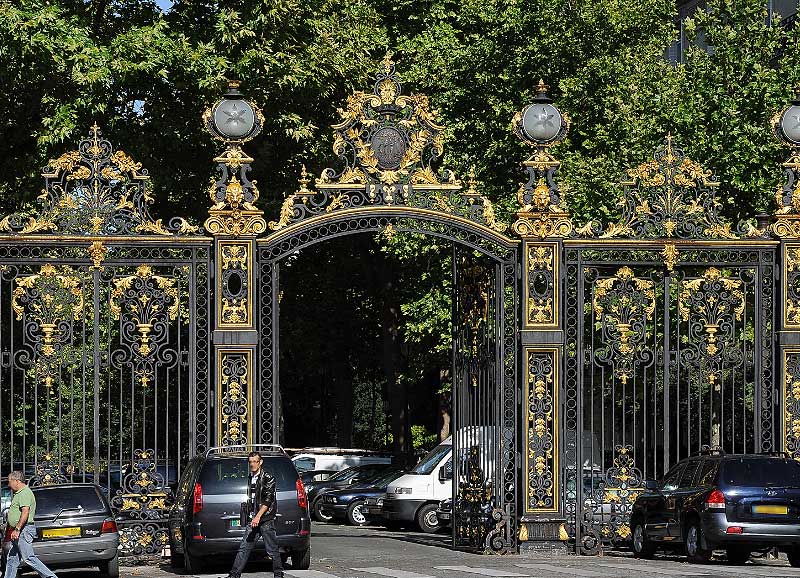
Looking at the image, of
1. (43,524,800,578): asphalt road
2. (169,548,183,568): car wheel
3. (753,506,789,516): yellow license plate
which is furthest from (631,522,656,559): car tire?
(169,548,183,568): car wheel

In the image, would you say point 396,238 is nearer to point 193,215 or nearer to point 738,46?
point 193,215

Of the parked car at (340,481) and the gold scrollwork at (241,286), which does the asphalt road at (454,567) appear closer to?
the gold scrollwork at (241,286)

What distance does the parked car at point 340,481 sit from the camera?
35.6 metres

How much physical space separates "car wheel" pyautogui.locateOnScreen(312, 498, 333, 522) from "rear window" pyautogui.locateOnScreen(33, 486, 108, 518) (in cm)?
1573

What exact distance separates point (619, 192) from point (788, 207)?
9693 mm

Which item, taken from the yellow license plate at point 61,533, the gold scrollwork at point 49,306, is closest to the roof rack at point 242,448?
the yellow license plate at point 61,533

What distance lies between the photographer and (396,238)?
1341 inches

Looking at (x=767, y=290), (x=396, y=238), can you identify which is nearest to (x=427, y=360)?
(x=396, y=238)

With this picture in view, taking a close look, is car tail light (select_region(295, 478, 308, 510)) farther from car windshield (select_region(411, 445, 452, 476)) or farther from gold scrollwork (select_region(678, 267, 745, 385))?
car windshield (select_region(411, 445, 452, 476))

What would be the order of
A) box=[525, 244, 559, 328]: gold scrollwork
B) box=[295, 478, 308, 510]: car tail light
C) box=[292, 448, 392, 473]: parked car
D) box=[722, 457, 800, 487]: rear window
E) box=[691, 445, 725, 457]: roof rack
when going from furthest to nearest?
box=[292, 448, 392, 473]: parked car → box=[525, 244, 559, 328]: gold scrollwork → box=[691, 445, 725, 457]: roof rack → box=[722, 457, 800, 487]: rear window → box=[295, 478, 308, 510]: car tail light

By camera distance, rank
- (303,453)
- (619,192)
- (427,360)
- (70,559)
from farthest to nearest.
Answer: (303,453) → (427,360) → (619,192) → (70,559)

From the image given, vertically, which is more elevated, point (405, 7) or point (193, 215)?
point (405, 7)

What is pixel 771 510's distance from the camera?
19.5 metres

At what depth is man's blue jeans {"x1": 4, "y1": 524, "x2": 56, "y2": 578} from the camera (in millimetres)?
16344
